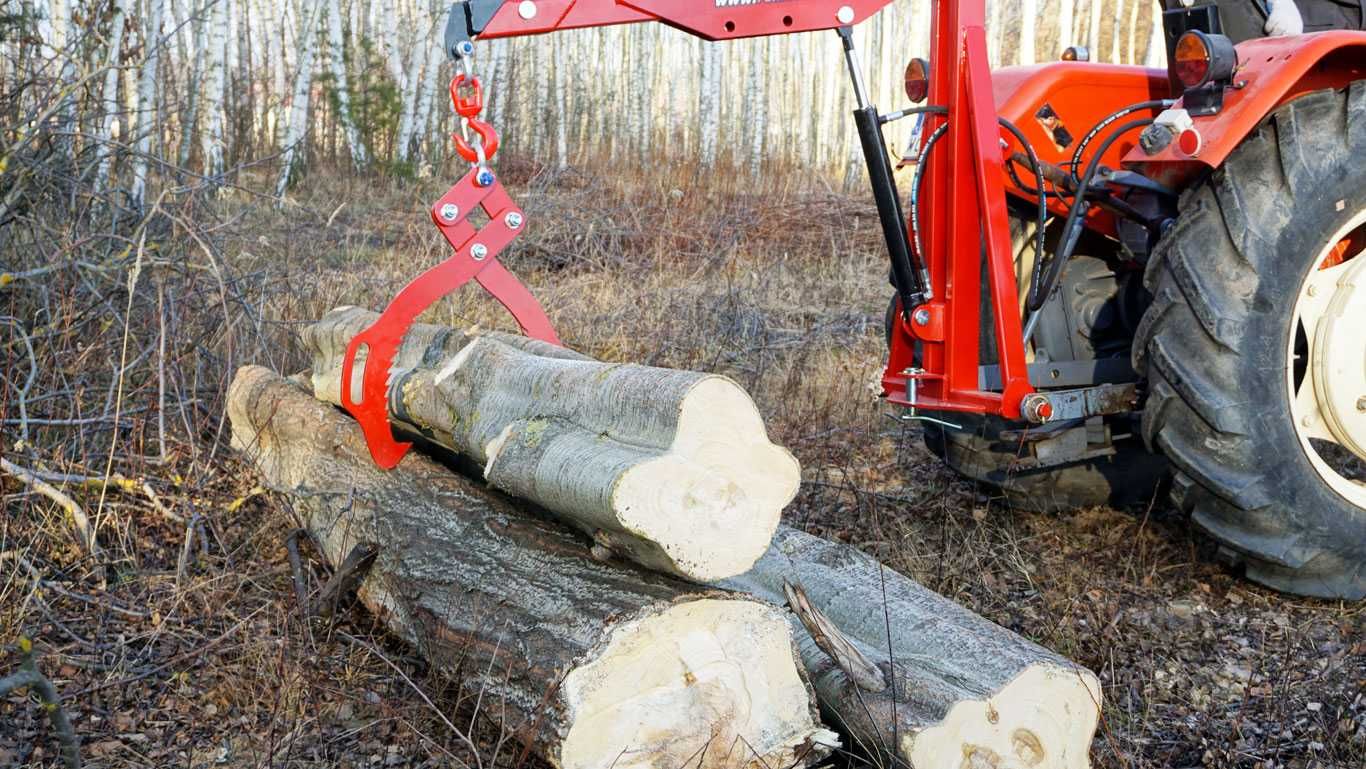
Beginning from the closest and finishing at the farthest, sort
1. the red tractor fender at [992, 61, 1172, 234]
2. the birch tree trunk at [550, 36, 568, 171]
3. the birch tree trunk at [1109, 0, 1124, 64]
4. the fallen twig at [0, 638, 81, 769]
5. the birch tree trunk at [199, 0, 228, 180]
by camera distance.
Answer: the fallen twig at [0, 638, 81, 769] < the red tractor fender at [992, 61, 1172, 234] < the birch tree trunk at [199, 0, 228, 180] < the birch tree trunk at [550, 36, 568, 171] < the birch tree trunk at [1109, 0, 1124, 64]

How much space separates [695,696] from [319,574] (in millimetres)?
1733

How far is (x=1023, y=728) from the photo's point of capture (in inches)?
97.6

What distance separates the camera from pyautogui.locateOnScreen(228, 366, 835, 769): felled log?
2.43 meters

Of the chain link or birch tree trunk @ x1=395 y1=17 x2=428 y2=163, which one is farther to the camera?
birch tree trunk @ x1=395 y1=17 x2=428 y2=163

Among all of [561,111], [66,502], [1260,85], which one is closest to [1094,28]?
[561,111]

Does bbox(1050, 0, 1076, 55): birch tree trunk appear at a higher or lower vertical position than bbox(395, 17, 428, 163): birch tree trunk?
higher

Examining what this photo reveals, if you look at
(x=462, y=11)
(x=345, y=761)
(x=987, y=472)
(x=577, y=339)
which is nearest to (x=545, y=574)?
(x=345, y=761)

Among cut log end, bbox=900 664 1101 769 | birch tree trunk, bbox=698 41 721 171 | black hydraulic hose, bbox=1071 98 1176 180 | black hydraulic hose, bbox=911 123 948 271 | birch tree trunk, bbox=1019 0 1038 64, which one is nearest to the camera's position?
cut log end, bbox=900 664 1101 769

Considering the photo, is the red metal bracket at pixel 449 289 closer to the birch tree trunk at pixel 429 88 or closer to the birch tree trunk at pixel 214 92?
the birch tree trunk at pixel 214 92

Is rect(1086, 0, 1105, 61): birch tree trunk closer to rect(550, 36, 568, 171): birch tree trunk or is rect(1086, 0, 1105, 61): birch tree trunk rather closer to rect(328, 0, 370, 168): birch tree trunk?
rect(550, 36, 568, 171): birch tree trunk

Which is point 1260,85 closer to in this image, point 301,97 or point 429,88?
point 301,97

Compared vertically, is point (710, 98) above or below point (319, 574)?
above

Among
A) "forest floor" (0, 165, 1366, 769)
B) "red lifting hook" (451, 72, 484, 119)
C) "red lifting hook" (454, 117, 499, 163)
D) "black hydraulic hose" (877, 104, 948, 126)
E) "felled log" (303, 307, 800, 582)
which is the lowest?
"forest floor" (0, 165, 1366, 769)

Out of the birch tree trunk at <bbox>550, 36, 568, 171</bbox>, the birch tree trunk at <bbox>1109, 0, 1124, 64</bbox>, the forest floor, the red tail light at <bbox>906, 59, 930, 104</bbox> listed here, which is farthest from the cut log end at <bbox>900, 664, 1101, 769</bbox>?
the birch tree trunk at <bbox>1109, 0, 1124, 64</bbox>
